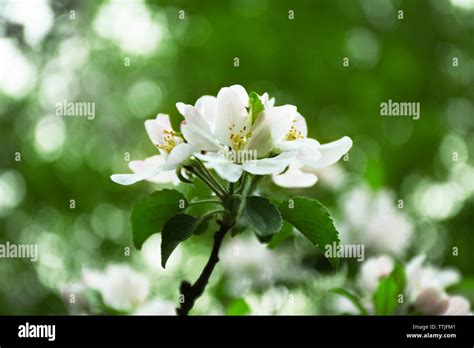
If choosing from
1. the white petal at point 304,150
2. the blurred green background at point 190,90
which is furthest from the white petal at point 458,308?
the blurred green background at point 190,90

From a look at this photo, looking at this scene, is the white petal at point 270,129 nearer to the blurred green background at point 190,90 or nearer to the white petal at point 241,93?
the white petal at point 241,93

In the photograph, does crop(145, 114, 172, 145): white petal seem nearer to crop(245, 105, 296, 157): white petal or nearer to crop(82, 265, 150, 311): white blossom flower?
crop(245, 105, 296, 157): white petal

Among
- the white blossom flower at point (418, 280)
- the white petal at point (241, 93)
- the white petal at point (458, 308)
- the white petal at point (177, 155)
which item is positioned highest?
the white petal at point (241, 93)

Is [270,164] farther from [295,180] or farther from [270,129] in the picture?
[295,180]

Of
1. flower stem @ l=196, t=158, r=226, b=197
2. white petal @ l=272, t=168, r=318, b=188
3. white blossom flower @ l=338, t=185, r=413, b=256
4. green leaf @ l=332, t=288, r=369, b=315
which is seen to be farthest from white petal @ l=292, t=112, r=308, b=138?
white blossom flower @ l=338, t=185, r=413, b=256

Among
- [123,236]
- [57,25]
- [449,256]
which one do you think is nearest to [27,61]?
[57,25]

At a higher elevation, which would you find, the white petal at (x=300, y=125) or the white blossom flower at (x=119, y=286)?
the white petal at (x=300, y=125)

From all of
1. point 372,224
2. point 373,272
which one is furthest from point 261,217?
point 372,224
